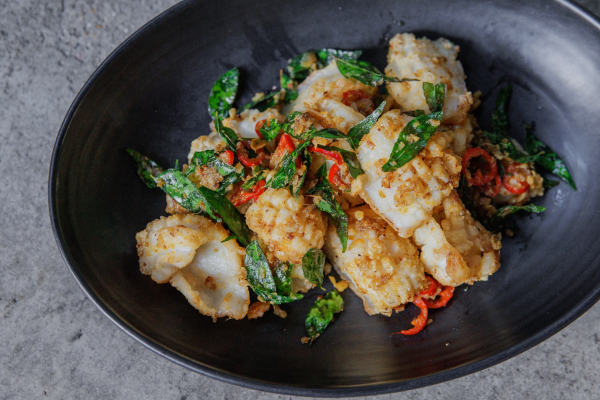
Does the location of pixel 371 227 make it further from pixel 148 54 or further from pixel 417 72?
pixel 148 54

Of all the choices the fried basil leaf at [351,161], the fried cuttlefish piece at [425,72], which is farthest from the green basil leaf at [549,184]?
the fried basil leaf at [351,161]

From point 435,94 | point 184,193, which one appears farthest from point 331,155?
point 184,193

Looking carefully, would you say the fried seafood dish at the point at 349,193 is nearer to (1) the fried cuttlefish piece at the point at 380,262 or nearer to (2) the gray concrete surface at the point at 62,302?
(1) the fried cuttlefish piece at the point at 380,262

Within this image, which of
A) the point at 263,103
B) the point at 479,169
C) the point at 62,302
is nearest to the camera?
the point at 479,169

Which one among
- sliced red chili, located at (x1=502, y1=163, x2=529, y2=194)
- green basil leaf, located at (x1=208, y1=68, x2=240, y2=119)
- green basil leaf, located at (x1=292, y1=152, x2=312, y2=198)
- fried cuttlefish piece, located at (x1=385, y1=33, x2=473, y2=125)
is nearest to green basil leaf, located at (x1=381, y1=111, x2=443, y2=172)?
fried cuttlefish piece, located at (x1=385, y1=33, x2=473, y2=125)

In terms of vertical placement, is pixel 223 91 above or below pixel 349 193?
above

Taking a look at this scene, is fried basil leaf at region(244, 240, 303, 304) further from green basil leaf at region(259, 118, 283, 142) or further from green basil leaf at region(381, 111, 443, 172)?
green basil leaf at region(381, 111, 443, 172)

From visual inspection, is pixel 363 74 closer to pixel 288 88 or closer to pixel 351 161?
pixel 288 88

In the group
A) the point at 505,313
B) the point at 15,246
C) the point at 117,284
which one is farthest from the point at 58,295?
the point at 505,313
